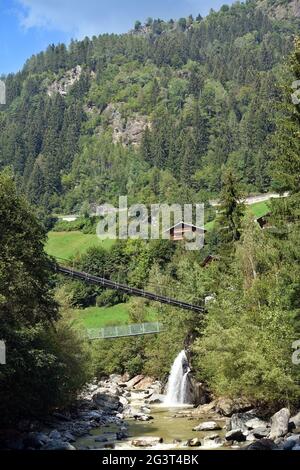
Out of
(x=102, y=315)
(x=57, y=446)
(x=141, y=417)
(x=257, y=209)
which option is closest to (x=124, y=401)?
(x=141, y=417)

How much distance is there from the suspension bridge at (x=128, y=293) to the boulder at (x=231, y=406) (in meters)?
9.08

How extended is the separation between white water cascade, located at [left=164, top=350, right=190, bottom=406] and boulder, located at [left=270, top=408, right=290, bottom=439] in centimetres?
1735

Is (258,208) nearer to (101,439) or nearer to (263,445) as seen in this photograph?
(101,439)

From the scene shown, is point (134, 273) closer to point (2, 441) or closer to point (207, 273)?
point (207, 273)

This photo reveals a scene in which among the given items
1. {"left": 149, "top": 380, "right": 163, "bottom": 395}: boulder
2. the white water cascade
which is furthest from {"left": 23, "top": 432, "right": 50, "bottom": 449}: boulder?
{"left": 149, "top": 380, "right": 163, "bottom": 395}: boulder

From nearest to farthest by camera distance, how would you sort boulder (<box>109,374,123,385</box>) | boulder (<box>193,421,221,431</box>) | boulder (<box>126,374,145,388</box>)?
1. boulder (<box>193,421,221,431</box>)
2. boulder (<box>126,374,145,388</box>)
3. boulder (<box>109,374,123,385</box>)

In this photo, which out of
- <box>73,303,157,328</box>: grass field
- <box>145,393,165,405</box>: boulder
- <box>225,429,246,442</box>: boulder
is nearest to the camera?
<box>225,429,246,442</box>: boulder

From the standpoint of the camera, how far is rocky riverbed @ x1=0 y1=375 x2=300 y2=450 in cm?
2588

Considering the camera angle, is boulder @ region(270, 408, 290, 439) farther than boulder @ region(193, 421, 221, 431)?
No

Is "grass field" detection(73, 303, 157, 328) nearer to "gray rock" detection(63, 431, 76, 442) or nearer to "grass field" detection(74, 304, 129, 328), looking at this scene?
"grass field" detection(74, 304, 129, 328)

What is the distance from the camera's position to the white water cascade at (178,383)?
146ft

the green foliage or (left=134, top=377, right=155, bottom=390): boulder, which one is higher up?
the green foliage

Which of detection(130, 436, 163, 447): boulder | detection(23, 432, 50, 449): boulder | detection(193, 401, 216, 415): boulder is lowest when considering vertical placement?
detection(193, 401, 216, 415): boulder
